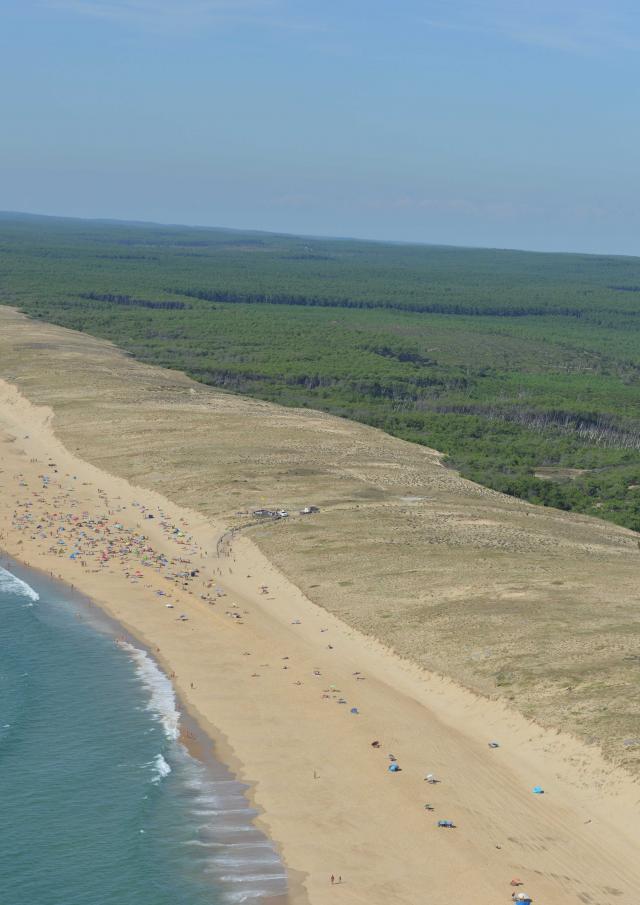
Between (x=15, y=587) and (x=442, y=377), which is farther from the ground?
(x=442, y=377)

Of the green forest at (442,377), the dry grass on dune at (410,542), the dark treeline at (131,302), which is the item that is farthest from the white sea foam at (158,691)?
the dark treeline at (131,302)

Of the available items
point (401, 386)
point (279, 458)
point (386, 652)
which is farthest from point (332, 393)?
point (386, 652)

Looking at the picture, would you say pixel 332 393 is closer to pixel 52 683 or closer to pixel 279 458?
pixel 279 458

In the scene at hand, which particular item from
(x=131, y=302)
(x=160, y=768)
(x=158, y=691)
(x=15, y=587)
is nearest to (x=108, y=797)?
(x=160, y=768)

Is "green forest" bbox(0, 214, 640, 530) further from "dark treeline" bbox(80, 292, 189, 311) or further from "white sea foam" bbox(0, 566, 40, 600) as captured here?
"white sea foam" bbox(0, 566, 40, 600)

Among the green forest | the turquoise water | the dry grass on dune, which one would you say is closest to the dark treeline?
the green forest

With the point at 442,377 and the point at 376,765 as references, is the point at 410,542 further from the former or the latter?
the point at 442,377
